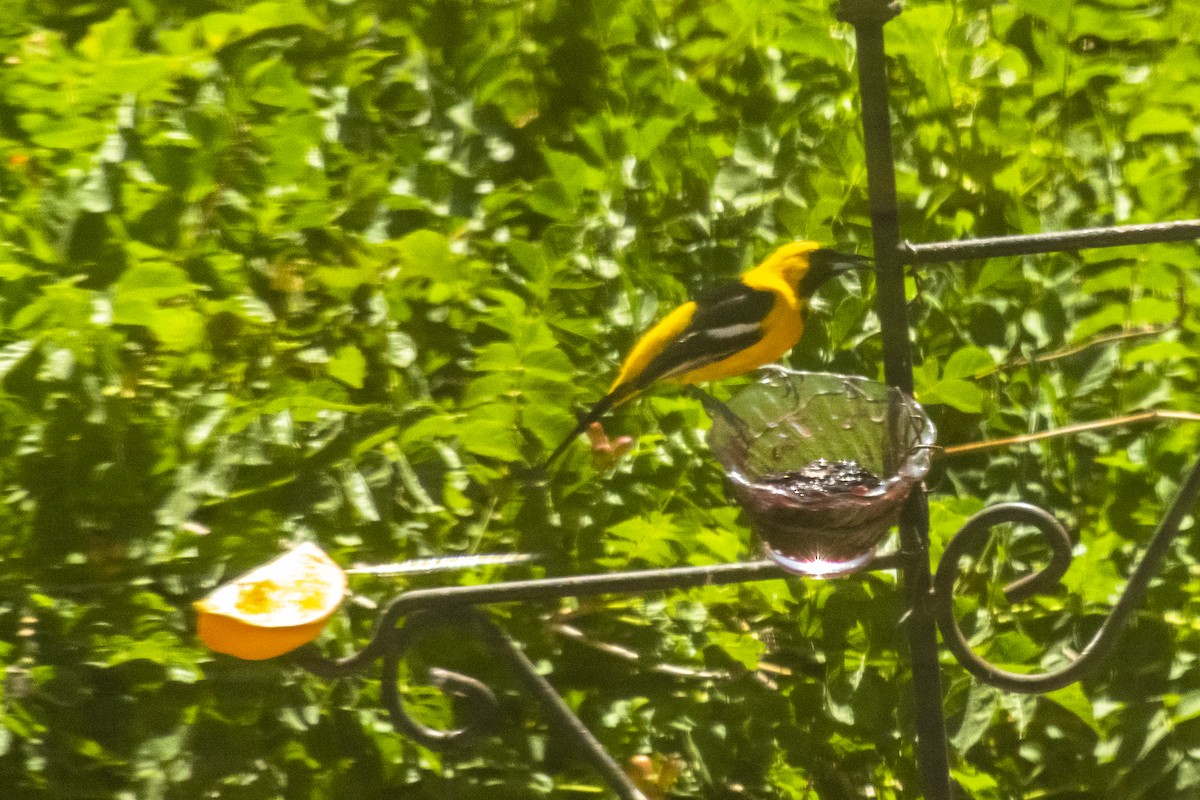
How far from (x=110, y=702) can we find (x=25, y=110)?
0.59m

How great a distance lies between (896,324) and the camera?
0.71m

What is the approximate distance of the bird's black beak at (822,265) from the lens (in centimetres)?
91

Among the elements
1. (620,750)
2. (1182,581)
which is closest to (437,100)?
(620,750)

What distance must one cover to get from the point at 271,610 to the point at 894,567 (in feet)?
1.41

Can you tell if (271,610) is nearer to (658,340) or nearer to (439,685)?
(439,685)

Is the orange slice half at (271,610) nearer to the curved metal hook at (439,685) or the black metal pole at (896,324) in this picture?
the curved metal hook at (439,685)

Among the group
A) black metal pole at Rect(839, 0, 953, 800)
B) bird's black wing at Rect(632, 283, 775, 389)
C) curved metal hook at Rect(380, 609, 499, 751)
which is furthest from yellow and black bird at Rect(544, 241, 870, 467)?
curved metal hook at Rect(380, 609, 499, 751)

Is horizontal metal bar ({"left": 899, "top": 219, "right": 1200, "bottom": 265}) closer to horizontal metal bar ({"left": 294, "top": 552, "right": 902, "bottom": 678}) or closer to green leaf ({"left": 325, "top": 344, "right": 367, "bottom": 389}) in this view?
horizontal metal bar ({"left": 294, "top": 552, "right": 902, "bottom": 678})

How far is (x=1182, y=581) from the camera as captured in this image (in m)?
1.14

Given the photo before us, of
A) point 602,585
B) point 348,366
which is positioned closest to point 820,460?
point 602,585

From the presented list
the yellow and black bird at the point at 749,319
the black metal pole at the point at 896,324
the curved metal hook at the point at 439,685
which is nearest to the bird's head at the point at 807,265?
the yellow and black bird at the point at 749,319

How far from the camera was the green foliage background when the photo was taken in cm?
105

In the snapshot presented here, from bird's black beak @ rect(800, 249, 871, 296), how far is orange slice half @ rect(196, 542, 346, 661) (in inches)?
18.1

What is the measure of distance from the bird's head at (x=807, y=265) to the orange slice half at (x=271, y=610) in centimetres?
45
